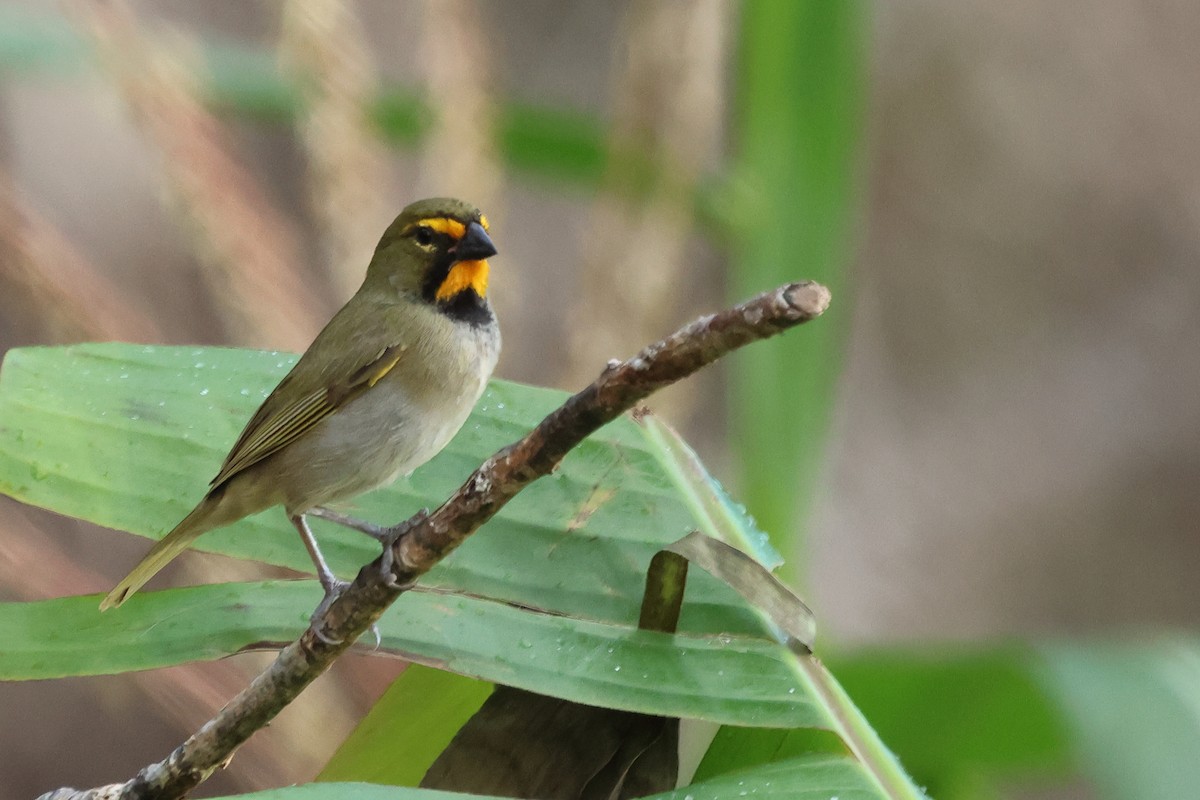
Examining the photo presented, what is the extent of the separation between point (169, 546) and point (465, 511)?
0.57 metres

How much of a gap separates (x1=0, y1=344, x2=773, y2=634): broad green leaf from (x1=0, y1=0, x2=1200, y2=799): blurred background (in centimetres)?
27

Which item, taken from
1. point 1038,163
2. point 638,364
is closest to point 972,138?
point 1038,163

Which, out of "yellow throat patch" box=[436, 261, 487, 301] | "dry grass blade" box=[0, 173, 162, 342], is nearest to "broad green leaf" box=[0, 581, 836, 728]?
"yellow throat patch" box=[436, 261, 487, 301]

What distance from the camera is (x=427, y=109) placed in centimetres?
223

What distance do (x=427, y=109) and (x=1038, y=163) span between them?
2.84 meters

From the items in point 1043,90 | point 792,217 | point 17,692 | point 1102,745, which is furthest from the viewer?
point 1043,90

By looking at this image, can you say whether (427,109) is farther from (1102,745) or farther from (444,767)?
(1102,745)

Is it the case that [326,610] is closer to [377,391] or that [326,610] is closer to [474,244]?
[377,391]

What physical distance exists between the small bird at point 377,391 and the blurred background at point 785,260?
0.56 meters

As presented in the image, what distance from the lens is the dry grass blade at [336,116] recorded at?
201 cm

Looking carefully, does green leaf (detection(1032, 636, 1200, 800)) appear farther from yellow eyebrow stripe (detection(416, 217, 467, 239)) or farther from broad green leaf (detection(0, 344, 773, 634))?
yellow eyebrow stripe (detection(416, 217, 467, 239))

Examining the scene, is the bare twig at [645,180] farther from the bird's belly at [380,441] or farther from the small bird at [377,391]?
the bird's belly at [380,441]

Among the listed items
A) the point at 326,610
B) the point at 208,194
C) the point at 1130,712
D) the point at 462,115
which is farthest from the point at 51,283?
the point at 1130,712

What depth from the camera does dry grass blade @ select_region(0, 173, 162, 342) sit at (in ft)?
6.66
